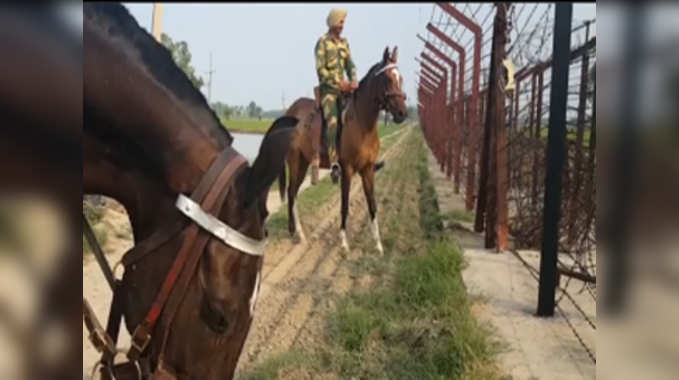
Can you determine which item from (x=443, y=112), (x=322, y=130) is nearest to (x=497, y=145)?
(x=322, y=130)

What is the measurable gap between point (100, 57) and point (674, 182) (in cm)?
111

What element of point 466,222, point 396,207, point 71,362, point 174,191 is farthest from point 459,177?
point 71,362

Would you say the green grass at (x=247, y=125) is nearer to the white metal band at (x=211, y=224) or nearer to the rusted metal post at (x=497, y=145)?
the rusted metal post at (x=497, y=145)

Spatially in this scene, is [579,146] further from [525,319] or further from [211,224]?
[211,224]

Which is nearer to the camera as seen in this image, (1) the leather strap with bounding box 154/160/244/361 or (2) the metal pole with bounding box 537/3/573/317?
(1) the leather strap with bounding box 154/160/244/361

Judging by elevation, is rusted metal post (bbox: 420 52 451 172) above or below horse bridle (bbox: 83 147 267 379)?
above

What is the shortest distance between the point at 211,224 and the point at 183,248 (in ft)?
0.27

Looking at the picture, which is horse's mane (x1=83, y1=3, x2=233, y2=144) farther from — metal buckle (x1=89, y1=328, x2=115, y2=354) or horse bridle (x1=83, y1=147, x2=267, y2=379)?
metal buckle (x1=89, y1=328, x2=115, y2=354)

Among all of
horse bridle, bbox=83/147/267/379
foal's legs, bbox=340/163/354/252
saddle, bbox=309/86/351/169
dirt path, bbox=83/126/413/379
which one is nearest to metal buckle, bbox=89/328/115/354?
horse bridle, bbox=83/147/267/379

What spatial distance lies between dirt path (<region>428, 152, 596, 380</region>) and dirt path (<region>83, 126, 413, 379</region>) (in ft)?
3.57

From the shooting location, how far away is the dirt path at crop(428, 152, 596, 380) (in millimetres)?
2596

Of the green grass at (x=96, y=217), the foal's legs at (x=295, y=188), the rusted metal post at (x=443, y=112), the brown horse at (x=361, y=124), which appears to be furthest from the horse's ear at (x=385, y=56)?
the rusted metal post at (x=443, y=112)

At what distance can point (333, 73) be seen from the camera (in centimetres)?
389

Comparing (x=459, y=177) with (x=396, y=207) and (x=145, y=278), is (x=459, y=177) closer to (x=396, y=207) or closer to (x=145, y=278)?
(x=396, y=207)
